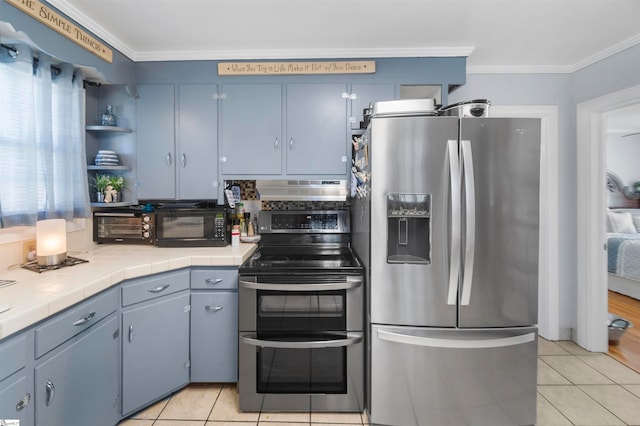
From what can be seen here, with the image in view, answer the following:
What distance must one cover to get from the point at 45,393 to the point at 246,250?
1236mm

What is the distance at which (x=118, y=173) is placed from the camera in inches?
97.9

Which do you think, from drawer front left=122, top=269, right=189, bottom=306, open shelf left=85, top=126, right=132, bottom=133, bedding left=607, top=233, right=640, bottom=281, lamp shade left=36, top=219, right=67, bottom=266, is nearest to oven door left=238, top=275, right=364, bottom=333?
Result: drawer front left=122, top=269, right=189, bottom=306

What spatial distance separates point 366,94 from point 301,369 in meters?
2.01

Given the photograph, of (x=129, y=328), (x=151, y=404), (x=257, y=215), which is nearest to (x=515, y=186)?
(x=257, y=215)

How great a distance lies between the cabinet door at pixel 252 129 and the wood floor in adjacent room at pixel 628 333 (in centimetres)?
326

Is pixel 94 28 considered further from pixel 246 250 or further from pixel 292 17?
pixel 246 250

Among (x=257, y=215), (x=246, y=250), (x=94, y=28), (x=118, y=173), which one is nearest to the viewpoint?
(x=94, y=28)

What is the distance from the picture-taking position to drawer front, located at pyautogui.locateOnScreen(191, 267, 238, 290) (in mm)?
2049

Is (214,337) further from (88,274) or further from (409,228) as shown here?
(409,228)

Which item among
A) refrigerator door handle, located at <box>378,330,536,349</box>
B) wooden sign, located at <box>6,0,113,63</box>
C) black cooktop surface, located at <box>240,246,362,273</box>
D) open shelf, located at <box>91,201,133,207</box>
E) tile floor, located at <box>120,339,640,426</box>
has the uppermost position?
wooden sign, located at <box>6,0,113,63</box>

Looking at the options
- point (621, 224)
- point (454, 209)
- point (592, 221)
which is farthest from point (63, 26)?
point (621, 224)

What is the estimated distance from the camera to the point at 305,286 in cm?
185

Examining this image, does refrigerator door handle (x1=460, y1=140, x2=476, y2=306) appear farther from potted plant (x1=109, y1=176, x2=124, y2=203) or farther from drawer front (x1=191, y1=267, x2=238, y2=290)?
potted plant (x1=109, y1=176, x2=124, y2=203)

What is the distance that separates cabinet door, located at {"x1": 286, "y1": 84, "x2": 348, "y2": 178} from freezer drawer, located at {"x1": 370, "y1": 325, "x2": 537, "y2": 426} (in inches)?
51.2
